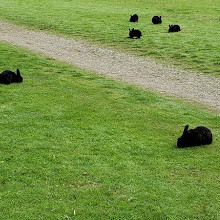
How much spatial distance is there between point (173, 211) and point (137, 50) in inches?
672

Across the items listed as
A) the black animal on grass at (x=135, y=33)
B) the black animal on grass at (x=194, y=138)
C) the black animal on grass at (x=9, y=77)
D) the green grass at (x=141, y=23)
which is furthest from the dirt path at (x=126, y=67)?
the black animal on grass at (x=9, y=77)

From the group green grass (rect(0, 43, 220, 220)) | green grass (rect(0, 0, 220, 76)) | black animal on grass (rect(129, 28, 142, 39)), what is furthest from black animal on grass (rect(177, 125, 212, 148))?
black animal on grass (rect(129, 28, 142, 39))

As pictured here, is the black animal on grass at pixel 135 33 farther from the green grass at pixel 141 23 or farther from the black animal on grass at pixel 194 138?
the black animal on grass at pixel 194 138

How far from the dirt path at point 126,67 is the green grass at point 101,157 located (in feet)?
4.74

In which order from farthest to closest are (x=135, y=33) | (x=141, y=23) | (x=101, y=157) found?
(x=141, y=23) < (x=135, y=33) < (x=101, y=157)

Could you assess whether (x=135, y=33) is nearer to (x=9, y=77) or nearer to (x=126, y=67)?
(x=126, y=67)

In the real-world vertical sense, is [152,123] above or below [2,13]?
below

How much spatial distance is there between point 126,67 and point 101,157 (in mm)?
10651

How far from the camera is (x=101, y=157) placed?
9.98 meters

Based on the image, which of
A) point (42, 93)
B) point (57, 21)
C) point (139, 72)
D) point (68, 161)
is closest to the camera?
point (68, 161)

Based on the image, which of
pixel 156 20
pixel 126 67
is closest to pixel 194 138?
pixel 126 67

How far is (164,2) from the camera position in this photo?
159ft

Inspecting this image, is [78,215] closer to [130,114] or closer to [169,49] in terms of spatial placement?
[130,114]

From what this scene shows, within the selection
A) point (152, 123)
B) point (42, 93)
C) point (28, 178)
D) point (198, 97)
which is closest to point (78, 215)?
point (28, 178)
